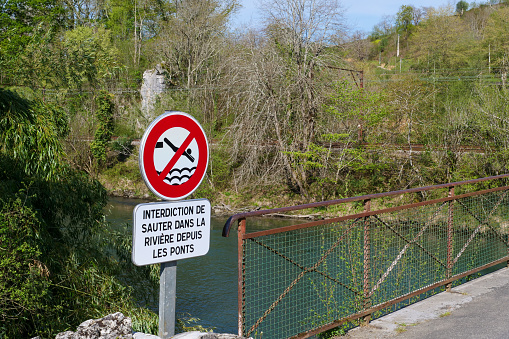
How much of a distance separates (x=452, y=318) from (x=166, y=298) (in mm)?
3549

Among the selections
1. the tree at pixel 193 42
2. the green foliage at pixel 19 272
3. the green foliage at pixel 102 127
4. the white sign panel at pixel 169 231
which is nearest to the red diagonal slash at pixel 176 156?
the white sign panel at pixel 169 231

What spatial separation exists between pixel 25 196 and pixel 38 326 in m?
2.03

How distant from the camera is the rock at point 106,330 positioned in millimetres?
3961

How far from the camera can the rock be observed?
3.96 metres

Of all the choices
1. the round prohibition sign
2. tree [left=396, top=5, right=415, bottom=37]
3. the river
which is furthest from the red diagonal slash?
tree [left=396, top=5, right=415, bottom=37]

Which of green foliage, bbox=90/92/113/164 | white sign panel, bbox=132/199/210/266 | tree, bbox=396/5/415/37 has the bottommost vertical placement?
white sign panel, bbox=132/199/210/266

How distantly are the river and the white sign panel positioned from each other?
8493mm

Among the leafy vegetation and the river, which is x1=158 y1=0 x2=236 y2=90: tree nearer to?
the leafy vegetation

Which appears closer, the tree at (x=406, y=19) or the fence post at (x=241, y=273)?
the fence post at (x=241, y=273)

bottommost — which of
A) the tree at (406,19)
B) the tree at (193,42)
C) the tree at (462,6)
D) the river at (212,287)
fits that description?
the river at (212,287)

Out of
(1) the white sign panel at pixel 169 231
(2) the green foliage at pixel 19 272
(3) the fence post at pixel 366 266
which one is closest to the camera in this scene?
(1) the white sign panel at pixel 169 231

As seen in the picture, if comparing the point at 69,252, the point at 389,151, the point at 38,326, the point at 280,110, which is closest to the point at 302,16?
the point at 280,110

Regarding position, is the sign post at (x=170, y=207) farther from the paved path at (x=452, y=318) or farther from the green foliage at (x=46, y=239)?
the green foliage at (x=46, y=239)

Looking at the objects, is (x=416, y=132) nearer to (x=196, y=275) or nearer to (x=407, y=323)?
(x=196, y=275)
